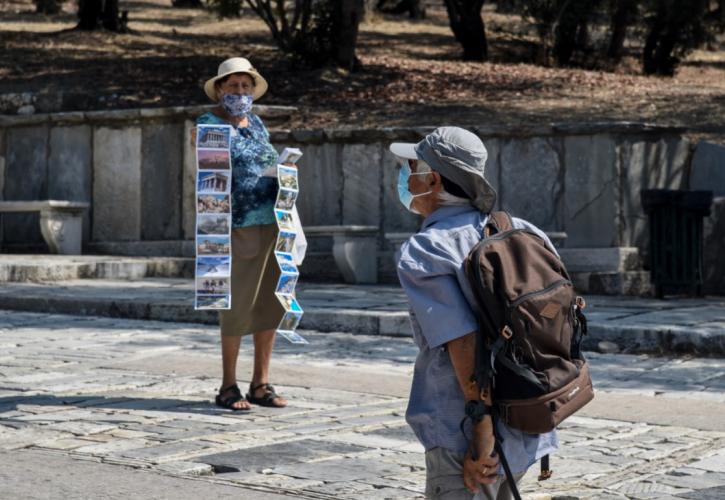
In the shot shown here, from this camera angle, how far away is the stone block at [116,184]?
57.1ft

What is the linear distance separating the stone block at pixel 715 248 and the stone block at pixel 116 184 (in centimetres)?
719

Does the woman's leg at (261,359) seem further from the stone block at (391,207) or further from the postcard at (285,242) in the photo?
the stone block at (391,207)

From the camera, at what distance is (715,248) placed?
47.7ft

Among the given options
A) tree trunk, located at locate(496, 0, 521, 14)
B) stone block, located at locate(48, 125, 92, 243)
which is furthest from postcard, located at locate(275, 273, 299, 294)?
tree trunk, located at locate(496, 0, 521, 14)

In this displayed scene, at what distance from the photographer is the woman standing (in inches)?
299

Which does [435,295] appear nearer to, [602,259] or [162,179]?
[602,259]

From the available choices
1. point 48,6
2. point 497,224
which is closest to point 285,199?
point 497,224

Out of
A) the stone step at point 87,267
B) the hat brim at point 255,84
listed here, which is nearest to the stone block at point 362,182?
the stone step at point 87,267

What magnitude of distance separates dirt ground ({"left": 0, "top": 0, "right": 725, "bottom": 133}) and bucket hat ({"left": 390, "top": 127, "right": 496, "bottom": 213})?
46.0 ft

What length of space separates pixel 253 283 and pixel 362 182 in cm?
871

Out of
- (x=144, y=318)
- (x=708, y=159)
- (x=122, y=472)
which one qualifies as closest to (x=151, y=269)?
(x=144, y=318)

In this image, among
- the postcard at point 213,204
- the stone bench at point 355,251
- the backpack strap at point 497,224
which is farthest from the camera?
the stone bench at point 355,251

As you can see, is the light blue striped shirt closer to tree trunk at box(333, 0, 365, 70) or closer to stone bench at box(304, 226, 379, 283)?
stone bench at box(304, 226, 379, 283)

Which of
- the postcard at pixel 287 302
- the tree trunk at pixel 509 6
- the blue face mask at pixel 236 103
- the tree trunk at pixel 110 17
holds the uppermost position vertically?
the tree trunk at pixel 509 6
